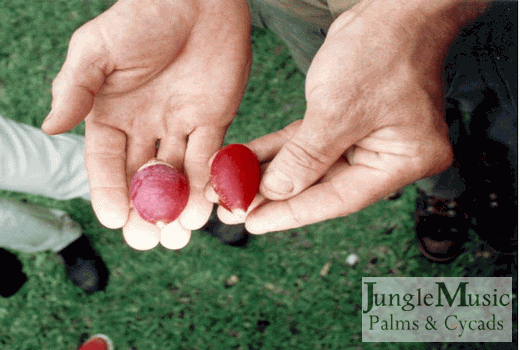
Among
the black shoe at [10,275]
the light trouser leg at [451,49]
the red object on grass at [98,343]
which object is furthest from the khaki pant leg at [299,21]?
the black shoe at [10,275]

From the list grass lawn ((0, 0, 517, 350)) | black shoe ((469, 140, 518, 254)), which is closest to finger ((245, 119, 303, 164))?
grass lawn ((0, 0, 517, 350))

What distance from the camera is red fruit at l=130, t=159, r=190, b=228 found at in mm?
1773

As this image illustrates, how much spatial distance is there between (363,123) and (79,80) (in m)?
1.15

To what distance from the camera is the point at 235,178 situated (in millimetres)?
1762

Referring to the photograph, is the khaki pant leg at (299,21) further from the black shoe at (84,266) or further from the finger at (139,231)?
the black shoe at (84,266)

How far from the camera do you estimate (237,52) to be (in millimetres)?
2164

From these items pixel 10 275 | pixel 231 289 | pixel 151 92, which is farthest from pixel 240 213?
pixel 10 275

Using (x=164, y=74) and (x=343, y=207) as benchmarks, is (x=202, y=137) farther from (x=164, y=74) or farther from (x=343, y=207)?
(x=343, y=207)

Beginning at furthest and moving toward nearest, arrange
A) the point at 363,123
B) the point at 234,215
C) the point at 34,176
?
the point at 34,176, the point at 234,215, the point at 363,123

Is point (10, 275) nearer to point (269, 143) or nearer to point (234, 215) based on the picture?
point (234, 215)

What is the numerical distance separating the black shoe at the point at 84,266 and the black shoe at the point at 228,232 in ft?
2.56

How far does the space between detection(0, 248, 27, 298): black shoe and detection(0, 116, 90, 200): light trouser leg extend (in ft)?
2.49

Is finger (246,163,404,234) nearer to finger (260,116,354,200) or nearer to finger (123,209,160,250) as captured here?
finger (260,116,354,200)

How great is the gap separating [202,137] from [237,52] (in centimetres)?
48
